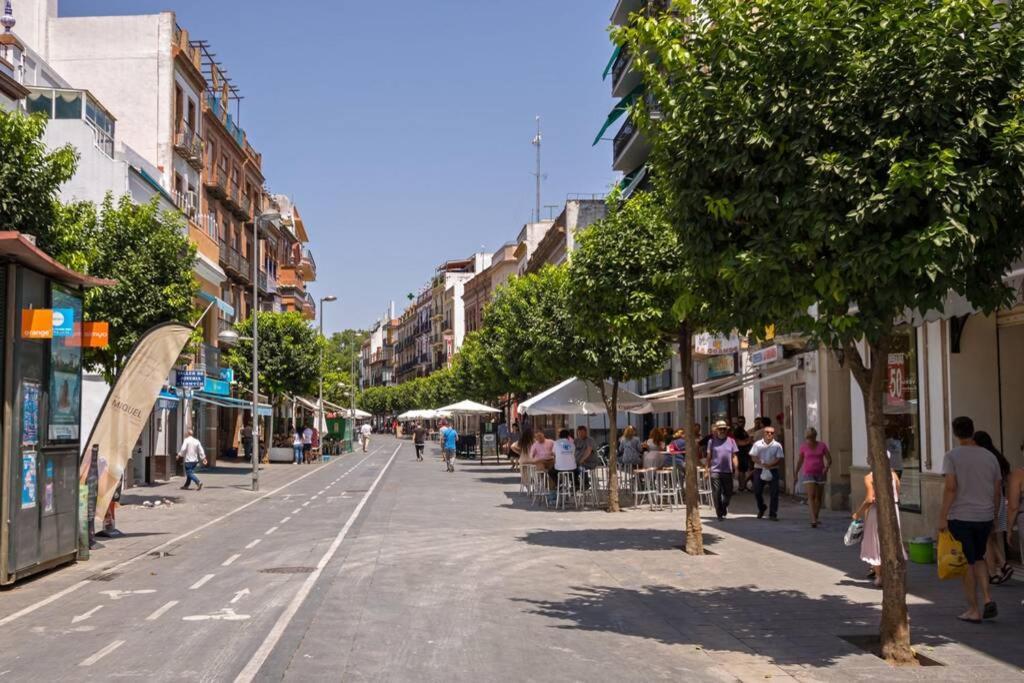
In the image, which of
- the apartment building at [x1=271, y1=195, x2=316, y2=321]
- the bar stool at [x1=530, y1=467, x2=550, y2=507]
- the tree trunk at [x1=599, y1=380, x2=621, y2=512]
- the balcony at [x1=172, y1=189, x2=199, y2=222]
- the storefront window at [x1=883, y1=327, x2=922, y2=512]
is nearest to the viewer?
the storefront window at [x1=883, y1=327, x2=922, y2=512]

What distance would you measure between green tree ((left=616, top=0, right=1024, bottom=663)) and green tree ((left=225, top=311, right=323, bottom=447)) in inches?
1761

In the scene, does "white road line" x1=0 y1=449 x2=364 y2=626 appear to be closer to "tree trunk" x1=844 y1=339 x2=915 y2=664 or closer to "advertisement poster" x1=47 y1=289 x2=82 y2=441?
"advertisement poster" x1=47 y1=289 x2=82 y2=441

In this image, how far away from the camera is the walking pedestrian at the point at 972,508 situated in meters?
9.61

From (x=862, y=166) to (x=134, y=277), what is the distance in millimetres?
19438

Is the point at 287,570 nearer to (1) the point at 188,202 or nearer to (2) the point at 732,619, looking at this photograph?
(2) the point at 732,619

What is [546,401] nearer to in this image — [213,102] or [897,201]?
[897,201]

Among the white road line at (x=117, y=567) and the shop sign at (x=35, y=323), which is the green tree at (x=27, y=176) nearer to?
the shop sign at (x=35, y=323)

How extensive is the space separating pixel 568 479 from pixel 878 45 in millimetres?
17092

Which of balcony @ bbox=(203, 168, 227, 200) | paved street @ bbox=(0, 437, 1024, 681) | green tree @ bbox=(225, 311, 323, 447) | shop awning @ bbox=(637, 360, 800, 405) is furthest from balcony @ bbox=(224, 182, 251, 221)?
paved street @ bbox=(0, 437, 1024, 681)

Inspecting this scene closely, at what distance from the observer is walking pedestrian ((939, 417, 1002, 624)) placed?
9609mm

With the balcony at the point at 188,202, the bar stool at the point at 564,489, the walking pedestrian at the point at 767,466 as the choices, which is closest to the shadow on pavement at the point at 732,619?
the walking pedestrian at the point at 767,466

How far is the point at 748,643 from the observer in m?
9.02

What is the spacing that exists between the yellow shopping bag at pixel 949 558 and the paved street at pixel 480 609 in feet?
0.64

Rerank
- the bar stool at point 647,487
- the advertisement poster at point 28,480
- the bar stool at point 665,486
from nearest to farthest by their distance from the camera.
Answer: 1. the advertisement poster at point 28,480
2. the bar stool at point 647,487
3. the bar stool at point 665,486
